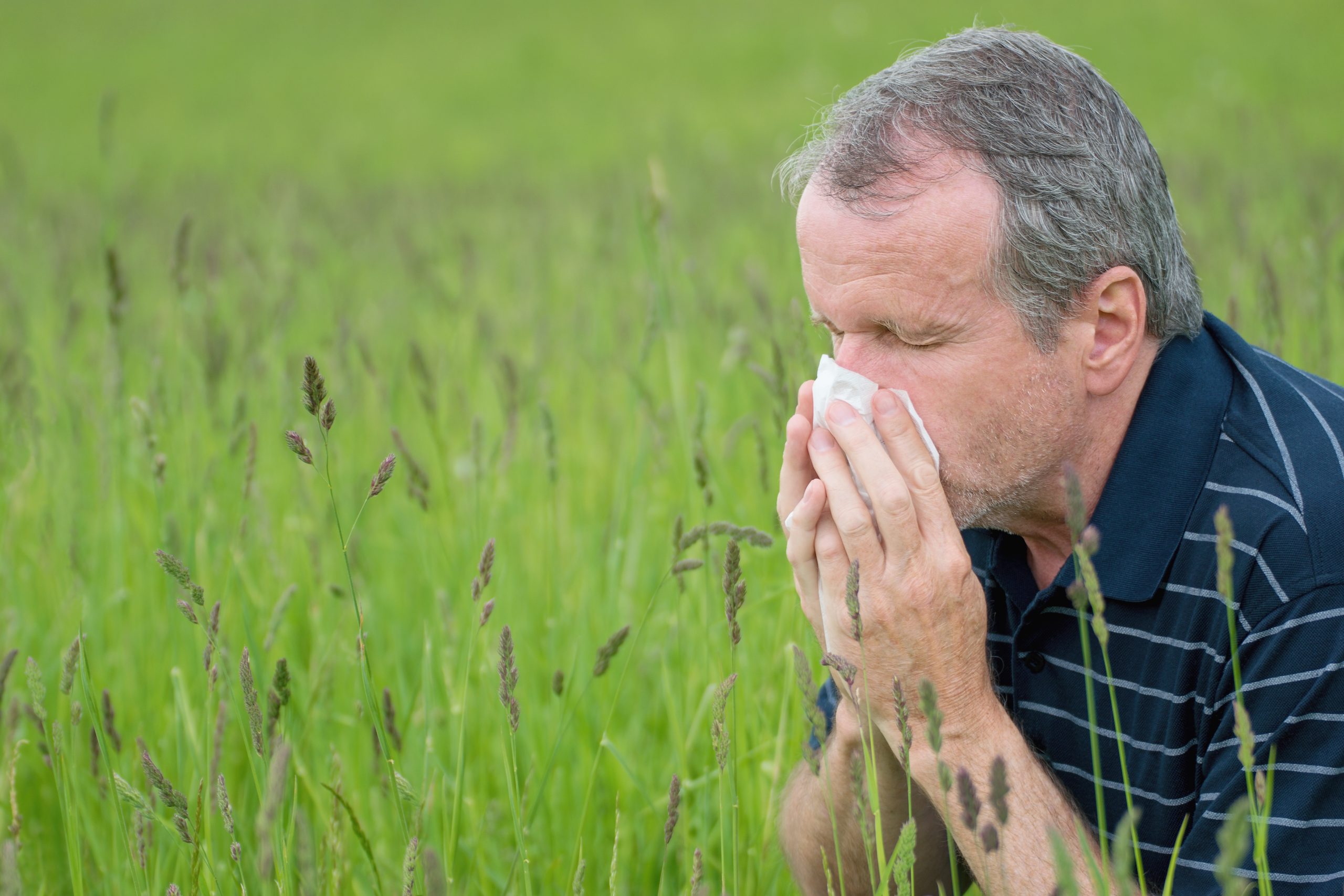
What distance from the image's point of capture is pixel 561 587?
3121 mm

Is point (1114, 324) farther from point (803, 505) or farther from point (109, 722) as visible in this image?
point (109, 722)

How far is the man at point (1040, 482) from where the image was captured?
1614 millimetres

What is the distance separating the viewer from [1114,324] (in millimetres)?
1974

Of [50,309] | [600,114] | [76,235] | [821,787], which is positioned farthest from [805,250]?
[600,114]

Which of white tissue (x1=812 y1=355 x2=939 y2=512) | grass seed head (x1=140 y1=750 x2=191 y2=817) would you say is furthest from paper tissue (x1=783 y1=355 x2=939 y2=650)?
grass seed head (x1=140 y1=750 x2=191 y2=817)

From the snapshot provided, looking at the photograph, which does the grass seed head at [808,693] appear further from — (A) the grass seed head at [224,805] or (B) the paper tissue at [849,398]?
(A) the grass seed head at [224,805]

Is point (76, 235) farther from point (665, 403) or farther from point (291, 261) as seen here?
point (665, 403)

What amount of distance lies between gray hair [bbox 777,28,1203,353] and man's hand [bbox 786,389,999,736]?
37 cm

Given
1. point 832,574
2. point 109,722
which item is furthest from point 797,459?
point 109,722

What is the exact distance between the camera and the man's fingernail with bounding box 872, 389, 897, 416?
186cm

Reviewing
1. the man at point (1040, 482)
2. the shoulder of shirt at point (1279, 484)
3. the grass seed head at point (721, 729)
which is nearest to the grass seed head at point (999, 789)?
the grass seed head at point (721, 729)

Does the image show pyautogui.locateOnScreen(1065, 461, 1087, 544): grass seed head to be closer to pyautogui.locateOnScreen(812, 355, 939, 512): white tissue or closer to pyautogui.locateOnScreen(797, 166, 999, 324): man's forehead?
pyautogui.locateOnScreen(812, 355, 939, 512): white tissue

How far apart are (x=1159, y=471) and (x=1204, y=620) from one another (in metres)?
0.27

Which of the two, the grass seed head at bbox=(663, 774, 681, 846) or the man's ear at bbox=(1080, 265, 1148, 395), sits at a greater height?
the man's ear at bbox=(1080, 265, 1148, 395)
